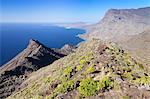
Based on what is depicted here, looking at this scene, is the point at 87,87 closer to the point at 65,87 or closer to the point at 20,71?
the point at 65,87

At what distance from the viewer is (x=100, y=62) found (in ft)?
76.7

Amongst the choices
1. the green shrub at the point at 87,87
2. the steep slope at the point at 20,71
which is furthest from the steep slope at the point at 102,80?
the steep slope at the point at 20,71

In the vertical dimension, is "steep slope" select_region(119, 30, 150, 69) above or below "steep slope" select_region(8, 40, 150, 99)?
below

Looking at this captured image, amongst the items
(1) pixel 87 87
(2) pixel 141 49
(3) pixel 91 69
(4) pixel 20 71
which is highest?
(3) pixel 91 69

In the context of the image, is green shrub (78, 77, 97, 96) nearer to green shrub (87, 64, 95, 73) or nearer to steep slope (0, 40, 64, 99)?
green shrub (87, 64, 95, 73)

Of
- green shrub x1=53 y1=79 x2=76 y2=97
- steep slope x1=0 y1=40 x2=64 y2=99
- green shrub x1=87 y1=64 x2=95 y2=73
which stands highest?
green shrub x1=87 y1=64 x2=95 y2=73

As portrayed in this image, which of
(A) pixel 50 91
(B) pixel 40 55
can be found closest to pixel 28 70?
(B) pixel 40 55

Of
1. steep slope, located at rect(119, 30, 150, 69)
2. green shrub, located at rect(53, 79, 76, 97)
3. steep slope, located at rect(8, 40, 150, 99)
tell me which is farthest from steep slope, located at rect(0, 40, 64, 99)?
green shrub, located at rect(53, 79, 76, 97)

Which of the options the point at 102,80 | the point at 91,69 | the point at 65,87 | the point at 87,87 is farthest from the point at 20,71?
the point at 102,80

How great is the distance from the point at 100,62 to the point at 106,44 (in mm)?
5251

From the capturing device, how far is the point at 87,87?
20672 mm

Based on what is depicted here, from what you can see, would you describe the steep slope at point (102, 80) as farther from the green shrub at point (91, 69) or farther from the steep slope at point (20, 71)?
the steep slope at point (20, 71)

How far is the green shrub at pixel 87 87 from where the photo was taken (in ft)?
65.7

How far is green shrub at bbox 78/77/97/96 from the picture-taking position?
20.0m
